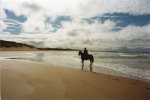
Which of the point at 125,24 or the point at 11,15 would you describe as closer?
the point at 11,15

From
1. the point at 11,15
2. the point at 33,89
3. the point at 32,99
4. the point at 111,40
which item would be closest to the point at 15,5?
the point at 11,15

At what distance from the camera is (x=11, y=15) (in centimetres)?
353

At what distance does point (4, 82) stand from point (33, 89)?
3.16ft

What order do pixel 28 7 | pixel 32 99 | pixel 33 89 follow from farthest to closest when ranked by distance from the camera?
pixel 28 7 → pixel 33 89 → pixel 32 99

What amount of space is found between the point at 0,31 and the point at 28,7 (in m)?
1.40

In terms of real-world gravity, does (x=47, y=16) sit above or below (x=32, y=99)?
above

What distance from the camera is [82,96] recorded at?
2193 mm

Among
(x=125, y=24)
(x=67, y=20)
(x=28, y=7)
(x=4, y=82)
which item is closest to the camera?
(x=4, y=82)

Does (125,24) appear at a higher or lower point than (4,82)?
higher

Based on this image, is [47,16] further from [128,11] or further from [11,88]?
[128,11]

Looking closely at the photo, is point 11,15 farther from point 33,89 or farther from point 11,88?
point 33,89

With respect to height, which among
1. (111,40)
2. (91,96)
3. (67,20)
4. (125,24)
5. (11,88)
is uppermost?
(67,20)

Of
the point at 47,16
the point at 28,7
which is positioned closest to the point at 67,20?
the point at 47,16

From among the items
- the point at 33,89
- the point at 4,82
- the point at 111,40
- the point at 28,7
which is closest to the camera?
the point at 33,89
